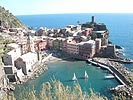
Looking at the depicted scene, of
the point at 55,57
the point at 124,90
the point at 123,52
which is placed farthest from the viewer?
the point at 123,52

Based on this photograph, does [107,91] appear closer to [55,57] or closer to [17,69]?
[17,69]

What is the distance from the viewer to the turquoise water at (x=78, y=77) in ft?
102

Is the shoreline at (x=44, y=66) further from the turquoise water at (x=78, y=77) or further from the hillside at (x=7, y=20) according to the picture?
the hillside at (x=7, y=20)

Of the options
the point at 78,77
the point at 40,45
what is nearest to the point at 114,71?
the point at 78,77

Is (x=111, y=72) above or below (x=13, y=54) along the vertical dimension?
below

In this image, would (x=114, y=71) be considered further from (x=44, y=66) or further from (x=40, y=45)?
(x=40, y=45)

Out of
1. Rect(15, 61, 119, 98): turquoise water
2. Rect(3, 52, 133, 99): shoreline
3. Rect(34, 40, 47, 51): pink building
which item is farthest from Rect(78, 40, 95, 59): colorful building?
Rect(34, 40, 47, 51): pink building

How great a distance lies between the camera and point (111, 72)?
36.8 m

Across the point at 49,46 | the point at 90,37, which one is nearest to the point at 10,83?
the point at 49,46

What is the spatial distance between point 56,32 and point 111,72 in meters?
26.2

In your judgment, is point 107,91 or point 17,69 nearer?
point 107,91

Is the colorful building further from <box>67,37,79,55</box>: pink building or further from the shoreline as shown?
the shoreline

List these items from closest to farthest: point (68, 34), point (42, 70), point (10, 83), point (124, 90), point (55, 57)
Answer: point (124, 90)
point (10, 83)
point (42, 70)
point (55, 57)
point (68, 34)

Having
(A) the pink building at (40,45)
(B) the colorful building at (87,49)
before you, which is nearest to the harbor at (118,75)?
(B) the colorful building at (87,49)
